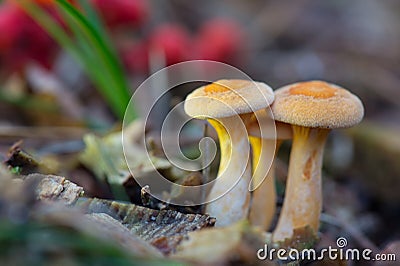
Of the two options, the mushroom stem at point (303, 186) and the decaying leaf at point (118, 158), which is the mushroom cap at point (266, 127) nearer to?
the mushroom stem at point (303, 186)

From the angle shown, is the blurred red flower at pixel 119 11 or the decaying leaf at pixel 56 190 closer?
the decaying leaf at pixel 56 190

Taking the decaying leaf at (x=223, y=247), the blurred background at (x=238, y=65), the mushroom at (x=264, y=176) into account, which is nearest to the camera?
the decaying leaf at (x=223, y=247)

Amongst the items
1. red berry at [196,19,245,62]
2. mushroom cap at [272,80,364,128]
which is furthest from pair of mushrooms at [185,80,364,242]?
red berry at [196,19,245,62]

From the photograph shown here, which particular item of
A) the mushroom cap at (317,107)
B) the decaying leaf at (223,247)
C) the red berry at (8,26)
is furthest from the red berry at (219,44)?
the decaying leaf at (223,247)

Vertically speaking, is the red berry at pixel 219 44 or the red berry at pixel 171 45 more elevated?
the red berry at pixel 219 44

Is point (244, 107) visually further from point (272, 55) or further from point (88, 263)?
point (272, 55)

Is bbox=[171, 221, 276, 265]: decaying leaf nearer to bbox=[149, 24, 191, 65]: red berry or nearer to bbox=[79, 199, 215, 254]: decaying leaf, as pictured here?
bbox=[79, 199, 215, 254]: decaying leaf

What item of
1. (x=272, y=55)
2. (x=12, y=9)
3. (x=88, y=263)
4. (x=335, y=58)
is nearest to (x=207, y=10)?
(x=272, y=55)

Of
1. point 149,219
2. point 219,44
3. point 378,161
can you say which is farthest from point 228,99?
point 219,44
